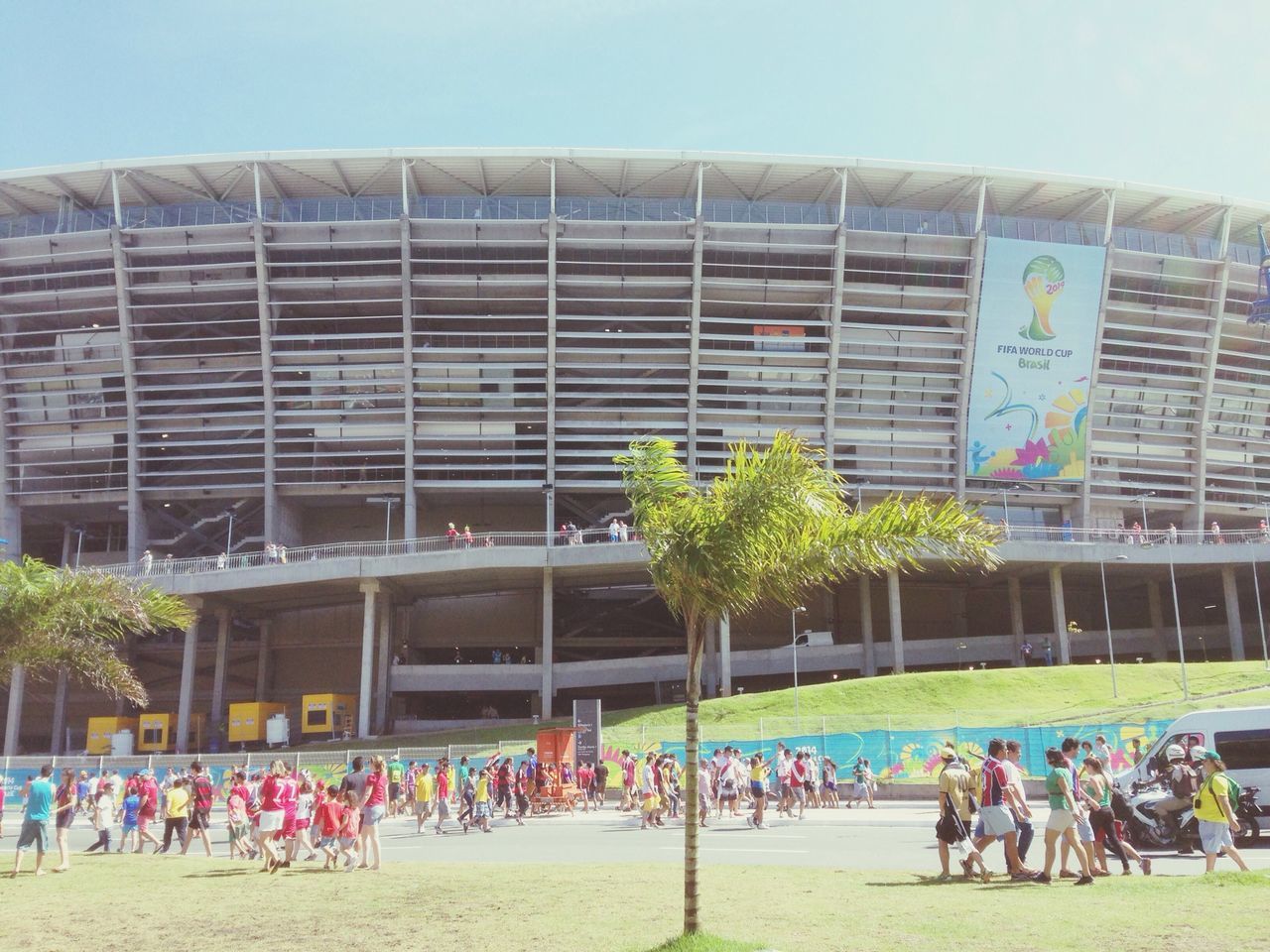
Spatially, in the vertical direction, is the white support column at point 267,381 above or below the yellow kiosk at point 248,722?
above

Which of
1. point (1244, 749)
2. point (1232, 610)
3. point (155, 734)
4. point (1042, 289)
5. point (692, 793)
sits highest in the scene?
point (1042, 289)

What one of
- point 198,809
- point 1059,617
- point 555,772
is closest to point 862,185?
point 1059,617

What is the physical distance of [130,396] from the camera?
53969mm

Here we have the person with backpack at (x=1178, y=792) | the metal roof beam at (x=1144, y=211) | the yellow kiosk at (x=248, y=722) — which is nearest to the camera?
the person with backpack at (x=1178, y=792)

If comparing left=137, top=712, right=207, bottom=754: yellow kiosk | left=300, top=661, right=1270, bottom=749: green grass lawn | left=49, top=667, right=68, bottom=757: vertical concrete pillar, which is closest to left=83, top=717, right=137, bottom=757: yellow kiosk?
left=137, top=712, right=207, bottom=754: yellow kiosk

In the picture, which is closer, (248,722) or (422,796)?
(422,796)

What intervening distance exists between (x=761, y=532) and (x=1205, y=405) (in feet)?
186

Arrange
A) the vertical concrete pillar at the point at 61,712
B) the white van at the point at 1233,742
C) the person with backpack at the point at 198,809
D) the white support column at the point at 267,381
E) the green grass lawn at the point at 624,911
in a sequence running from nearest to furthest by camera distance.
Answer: the green grass lawn at the point at 624,911, the white van at the point at 1233,742, the person with backpack at the point at 198,809, the white support column at the point at 267,381, the vertical concrete pillar at the point at 61,712

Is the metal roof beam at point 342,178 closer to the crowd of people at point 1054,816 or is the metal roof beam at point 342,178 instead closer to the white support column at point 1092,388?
the white support column at point 1092,388

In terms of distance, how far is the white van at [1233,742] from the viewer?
1777 cm

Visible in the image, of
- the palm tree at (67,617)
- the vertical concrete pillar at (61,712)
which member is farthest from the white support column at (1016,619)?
the vertical concrete pillar at (61,712)

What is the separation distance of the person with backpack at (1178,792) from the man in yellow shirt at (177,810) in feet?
57.2

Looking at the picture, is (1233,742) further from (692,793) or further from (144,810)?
(144,810)

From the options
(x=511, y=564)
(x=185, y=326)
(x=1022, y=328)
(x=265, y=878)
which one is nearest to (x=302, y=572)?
(x=511, y=564)
